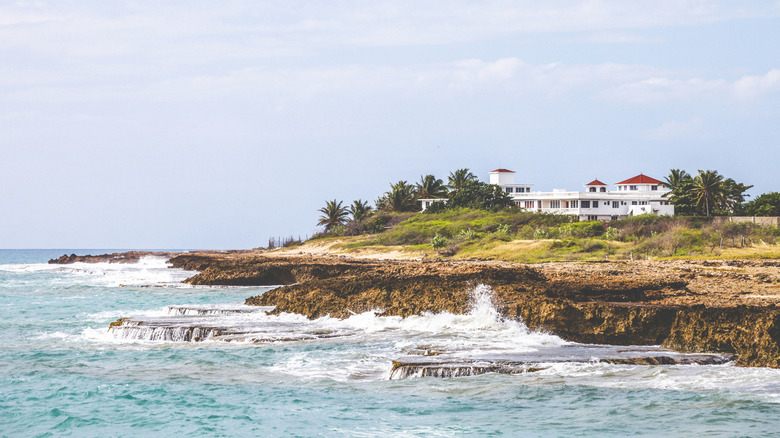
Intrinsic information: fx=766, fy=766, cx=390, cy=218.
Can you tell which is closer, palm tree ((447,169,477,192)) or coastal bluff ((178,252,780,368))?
coastal bluff ((178,252,780,368))

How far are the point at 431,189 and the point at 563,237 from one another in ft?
149

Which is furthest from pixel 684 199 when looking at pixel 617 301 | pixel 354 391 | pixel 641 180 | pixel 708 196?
pixel 354 391

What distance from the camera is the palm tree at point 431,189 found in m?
100

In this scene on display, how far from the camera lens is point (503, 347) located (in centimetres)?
1927

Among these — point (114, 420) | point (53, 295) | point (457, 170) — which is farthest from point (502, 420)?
point (457, 170)

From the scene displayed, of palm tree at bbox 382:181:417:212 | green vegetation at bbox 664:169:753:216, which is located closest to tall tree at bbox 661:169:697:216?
green vegetation at bbox 664:169:753:216

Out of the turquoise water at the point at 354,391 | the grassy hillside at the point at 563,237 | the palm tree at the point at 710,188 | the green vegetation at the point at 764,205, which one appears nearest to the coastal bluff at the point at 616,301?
the turquoise water at the point at 354,391

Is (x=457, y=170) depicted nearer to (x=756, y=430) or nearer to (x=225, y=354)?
(x=225, y=354)

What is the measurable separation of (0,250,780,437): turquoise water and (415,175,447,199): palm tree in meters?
76.9

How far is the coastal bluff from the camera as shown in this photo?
17266 mm

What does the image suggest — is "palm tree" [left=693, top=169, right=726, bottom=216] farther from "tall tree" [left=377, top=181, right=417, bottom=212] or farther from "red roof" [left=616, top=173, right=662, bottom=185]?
"tall tree" [left=377, top=181, right=417, bottom=212]

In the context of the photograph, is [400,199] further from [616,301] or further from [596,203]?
[616,301]

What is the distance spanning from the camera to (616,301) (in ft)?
73.7

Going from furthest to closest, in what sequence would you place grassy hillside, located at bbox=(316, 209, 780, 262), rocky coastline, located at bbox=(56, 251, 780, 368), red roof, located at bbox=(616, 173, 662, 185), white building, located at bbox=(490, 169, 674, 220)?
red roof, located at bbox=(616, 173, 662, 185)
white building, located at bbox=(490, 169, 674, 220)
grassy hillside, located at bbox=(316, 209, 780, 262)
rocky coastline, located at bbox=(56, 251, 780, 368)
